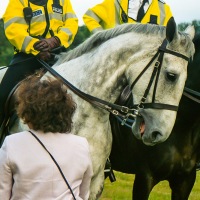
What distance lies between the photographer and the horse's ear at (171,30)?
17.1 feet

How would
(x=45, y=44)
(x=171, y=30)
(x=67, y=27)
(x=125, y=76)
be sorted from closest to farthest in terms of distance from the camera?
(x=171, y=30), (x=125, y=76), (x=45, y=44), (x=67, y=27)

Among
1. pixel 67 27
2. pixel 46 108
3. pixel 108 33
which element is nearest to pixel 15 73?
pixel 67 27

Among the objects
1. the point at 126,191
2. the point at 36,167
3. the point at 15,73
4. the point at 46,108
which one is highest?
the point at 46,108

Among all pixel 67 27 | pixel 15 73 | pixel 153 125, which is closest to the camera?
pixel 153 125

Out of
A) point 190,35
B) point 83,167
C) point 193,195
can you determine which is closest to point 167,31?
point 190,35

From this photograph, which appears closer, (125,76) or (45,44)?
(125,76)

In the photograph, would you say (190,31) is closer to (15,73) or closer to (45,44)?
(45,44)

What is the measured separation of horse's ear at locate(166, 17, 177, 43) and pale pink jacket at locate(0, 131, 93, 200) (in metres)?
1.98

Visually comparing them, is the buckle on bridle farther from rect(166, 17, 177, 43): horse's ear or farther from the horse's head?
rect(166, 17, 177, 43): horse's ear

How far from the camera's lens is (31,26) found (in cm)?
636

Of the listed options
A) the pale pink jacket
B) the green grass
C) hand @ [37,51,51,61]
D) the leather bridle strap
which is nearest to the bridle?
hand @ [37,51,51,61]

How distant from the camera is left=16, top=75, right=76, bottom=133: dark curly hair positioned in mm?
3572

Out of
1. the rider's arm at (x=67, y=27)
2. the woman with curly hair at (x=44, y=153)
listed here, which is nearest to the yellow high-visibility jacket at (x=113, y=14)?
the rider's arm at (x=67, y=27)

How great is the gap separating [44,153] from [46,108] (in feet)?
0.91
